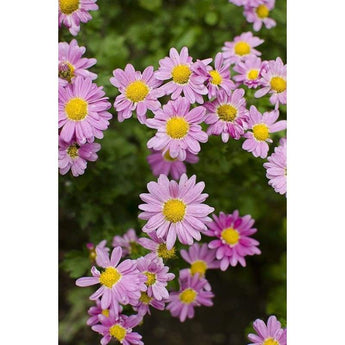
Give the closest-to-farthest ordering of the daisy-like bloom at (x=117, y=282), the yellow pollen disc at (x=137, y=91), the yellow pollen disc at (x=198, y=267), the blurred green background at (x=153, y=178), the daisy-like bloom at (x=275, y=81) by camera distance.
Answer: the daisy-like bloom at (x=117, y=282) → the yellow pollen disc at (x=137, y=91) → the daisy-like bloom at (x=275, y=81) → the yellow pollen disc at (x=198, y=267) → the blurred green background at (x=153, y=178)

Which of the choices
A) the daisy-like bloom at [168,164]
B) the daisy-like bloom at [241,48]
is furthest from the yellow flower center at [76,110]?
the daisy-like bloom at [241,48]

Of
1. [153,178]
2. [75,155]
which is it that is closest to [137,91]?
[75,155]

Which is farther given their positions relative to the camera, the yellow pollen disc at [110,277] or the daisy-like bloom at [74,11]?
the daisy-like bloom at [74,11]

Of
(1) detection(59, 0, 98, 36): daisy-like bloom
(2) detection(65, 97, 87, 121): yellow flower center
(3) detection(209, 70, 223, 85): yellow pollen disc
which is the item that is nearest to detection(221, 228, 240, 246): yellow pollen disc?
(3) detection(209, 70, 223, 85): yellow pollen disc

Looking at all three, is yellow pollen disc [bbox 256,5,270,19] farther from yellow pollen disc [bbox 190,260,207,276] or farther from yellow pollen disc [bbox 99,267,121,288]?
yellow pollen disc [bbox 99,267,121,288]

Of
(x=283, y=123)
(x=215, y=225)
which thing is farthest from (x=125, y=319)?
(x=283, y=123)

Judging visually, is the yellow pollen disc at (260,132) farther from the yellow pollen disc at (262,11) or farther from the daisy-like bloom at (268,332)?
the yellow pollen disc at (262,11)

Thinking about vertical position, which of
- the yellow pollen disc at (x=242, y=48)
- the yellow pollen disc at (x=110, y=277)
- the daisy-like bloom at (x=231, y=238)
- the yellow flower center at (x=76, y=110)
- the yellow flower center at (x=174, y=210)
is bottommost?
the yellow pollen disc at (x=110, y=277)
